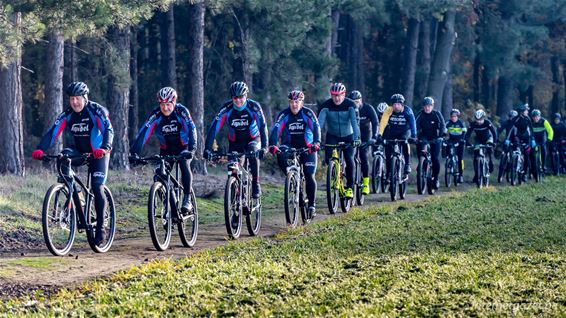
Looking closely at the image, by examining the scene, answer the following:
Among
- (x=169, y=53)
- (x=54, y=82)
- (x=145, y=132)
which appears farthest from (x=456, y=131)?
(x=145, y=132)

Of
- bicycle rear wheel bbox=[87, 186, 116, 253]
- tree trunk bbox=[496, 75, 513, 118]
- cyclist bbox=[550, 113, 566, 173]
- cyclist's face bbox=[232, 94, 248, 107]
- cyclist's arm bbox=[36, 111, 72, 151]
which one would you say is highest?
tree trunk bbox=[496, 75, 513, 118]

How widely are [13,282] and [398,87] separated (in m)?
44.7

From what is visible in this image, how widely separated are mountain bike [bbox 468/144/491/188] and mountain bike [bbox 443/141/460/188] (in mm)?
514

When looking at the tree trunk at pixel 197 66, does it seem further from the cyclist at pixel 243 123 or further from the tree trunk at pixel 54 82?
the cyclist at pixel 243 123

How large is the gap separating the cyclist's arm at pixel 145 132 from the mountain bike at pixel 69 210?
83 cm

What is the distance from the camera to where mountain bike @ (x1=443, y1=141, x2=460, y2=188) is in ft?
90.3

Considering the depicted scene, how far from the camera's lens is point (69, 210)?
1265cm

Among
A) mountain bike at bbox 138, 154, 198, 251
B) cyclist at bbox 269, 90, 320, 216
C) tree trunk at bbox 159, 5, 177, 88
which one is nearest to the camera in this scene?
mountain bike at bbox 138, 154, 198, 251

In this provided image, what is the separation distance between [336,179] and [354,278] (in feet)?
28.5

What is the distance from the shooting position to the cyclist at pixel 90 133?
1284 centimetres

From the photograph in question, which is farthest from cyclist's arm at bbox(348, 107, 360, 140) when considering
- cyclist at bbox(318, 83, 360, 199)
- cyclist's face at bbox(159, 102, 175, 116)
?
cyclist's face at bbox(159, 102, 175, 116)

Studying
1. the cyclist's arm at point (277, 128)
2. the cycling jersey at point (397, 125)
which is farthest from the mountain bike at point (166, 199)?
the cycling jersey at point (397, 125)

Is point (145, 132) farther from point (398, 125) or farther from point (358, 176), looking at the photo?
point (398, 125)

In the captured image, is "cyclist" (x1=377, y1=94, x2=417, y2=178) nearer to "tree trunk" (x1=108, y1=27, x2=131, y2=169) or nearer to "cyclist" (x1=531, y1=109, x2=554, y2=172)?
"tree trunk" (x1=108, y1=27, x2=131, y2=169)
